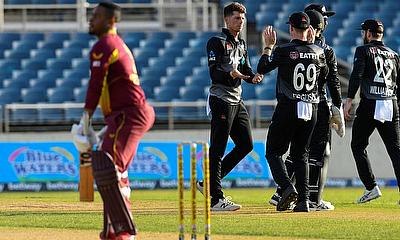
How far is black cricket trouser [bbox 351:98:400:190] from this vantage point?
15617mm

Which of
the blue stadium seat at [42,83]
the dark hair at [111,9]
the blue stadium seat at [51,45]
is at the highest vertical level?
the dark hair at [111,9]

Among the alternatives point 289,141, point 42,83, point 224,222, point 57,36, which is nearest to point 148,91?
point 42,83

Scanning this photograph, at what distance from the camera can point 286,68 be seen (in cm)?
1357

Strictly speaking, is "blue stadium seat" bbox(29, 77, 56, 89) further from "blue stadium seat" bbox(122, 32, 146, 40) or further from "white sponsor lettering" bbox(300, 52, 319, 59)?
"white sponsor lettering" bbox(300, 52, 319, 59)

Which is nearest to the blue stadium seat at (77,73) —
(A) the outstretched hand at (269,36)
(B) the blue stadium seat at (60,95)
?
(B) the blue stadium seat at (60,95)

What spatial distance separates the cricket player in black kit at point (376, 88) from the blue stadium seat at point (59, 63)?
1377cm

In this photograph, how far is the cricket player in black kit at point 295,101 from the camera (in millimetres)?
13539

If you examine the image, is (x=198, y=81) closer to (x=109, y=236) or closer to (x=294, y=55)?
(x=294, y=55)

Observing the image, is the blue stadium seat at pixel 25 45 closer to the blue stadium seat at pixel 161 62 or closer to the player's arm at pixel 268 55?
the blue stadium seat at pixel 161 62

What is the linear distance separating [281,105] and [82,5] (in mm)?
16054

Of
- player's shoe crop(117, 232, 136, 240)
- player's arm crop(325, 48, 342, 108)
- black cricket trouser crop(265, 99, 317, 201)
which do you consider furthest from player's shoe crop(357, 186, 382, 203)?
player's shoe crop(117, 232, 136, 240)

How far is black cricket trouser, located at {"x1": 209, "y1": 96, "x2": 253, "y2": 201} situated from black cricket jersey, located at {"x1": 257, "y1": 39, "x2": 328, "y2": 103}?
2.62 ft

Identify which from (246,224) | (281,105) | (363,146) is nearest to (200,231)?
(246,224)

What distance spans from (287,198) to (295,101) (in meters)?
1.17
